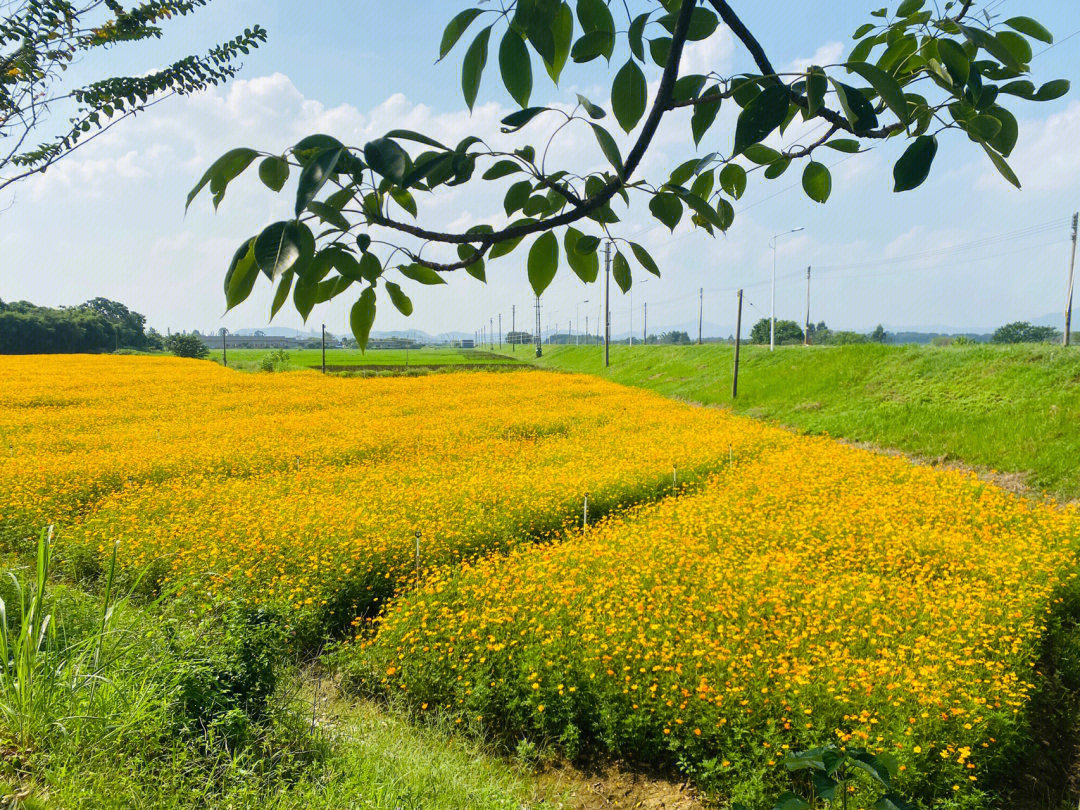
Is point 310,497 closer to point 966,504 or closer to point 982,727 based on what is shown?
point 982,727

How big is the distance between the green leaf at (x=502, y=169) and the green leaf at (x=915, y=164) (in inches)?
14.5

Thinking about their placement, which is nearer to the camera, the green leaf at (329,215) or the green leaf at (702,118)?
the green leaf at (329,215)

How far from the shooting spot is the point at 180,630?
13.2 ft

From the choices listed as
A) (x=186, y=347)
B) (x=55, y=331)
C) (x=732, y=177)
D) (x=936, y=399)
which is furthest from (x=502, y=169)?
(x=186, y=347)

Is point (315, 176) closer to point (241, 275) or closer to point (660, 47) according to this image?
point (241, 275)

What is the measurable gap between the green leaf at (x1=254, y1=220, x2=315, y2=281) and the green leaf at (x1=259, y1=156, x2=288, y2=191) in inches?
3.5

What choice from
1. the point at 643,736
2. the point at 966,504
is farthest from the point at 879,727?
the point at 966,504

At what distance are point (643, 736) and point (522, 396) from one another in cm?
1668

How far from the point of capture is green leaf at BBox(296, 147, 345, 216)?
40 cm

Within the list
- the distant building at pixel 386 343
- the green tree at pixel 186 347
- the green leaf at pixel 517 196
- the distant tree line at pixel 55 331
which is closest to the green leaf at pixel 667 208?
the green leaf at pixel 517 196

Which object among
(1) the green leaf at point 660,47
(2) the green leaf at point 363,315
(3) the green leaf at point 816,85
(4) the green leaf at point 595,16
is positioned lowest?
(2) the green leaf at point 363,315

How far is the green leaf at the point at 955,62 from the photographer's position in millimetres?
549

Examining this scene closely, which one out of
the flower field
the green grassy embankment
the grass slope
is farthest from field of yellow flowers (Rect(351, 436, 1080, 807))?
the green grassy embankment

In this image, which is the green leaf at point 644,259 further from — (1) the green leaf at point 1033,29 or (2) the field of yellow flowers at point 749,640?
(2) the field of yellow flowers at point 749,640
